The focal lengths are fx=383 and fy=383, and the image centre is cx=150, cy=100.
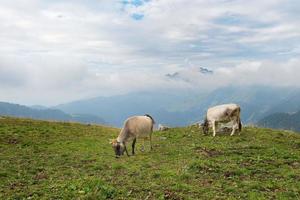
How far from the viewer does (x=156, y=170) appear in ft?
72.4

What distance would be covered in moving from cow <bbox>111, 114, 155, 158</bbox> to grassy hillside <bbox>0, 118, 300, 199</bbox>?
1058mm

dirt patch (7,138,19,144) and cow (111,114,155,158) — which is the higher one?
cow (111,114,155,158)

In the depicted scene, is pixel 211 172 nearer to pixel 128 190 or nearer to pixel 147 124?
pixel 128 190

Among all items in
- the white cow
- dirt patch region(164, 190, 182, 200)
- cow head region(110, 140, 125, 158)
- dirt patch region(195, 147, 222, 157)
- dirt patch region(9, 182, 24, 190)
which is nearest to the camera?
dirt patch region(164, 190, 182, 200)

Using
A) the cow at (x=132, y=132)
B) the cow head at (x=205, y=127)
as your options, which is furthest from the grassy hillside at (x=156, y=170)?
the cow head at (x=205, y=127)

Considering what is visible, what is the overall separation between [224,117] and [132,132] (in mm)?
12428

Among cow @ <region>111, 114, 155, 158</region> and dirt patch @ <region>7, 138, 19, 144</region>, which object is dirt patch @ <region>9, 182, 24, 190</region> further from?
dirt patch @ <region>7, 138, 19, 144</region>

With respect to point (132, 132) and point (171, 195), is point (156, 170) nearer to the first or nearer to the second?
point (171, 195)

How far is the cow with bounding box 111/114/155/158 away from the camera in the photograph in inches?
1198

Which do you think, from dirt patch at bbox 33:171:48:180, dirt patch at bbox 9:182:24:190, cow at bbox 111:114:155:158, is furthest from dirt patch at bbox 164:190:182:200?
cow at bbox 111:114:155:158

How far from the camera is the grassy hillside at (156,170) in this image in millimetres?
17484

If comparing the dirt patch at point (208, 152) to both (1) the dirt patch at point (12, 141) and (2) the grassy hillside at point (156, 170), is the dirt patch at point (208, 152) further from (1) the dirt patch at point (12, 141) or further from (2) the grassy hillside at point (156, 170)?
(1) the dirt patch at point (12, 141)

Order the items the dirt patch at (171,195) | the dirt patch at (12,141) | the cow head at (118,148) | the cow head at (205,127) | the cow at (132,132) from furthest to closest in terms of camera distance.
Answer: the cow head at (205,127)
the dirt patch at (12,141)
the cow at (132,132)
the cow head at (118,148)
the dirt patch at (171,195)

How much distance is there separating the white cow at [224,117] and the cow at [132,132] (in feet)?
30.0
